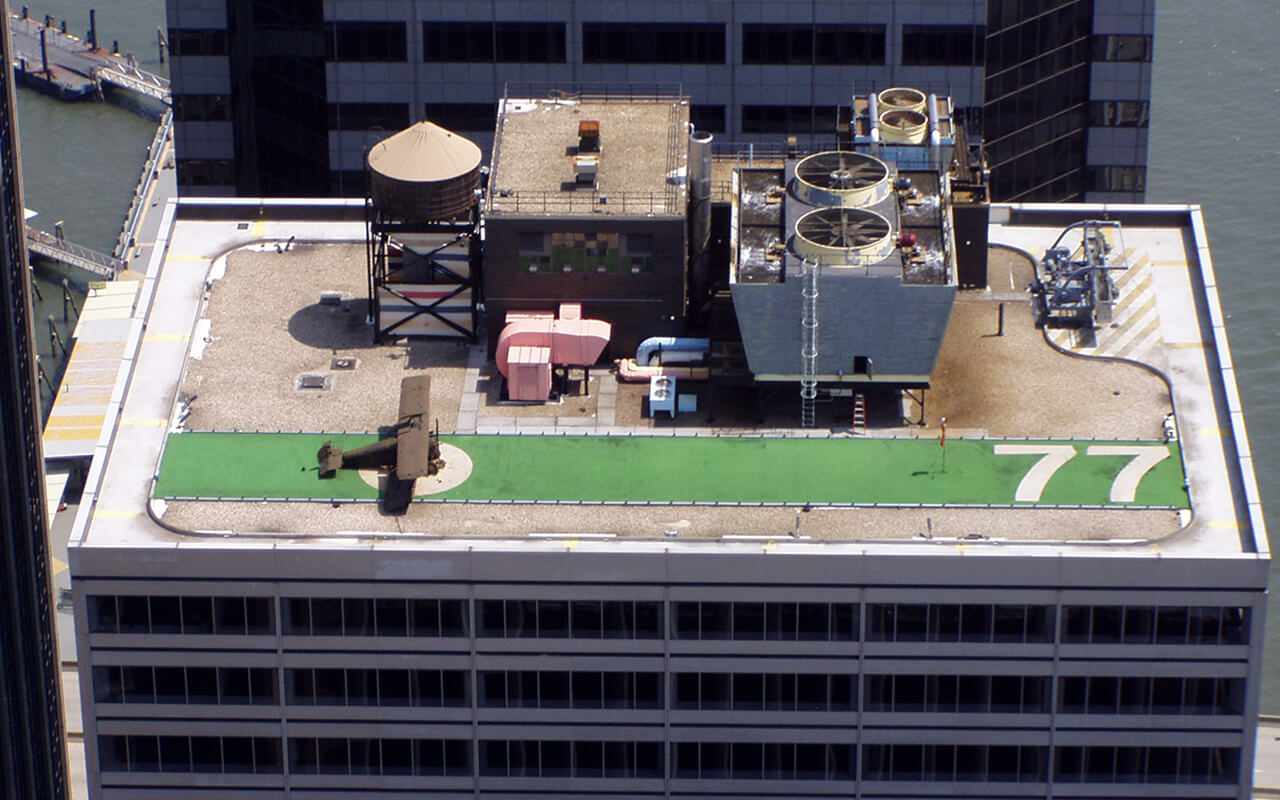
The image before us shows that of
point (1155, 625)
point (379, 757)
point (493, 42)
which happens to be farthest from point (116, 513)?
point (493, 42)

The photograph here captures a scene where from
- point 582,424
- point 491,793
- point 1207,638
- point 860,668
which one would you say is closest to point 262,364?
point 582,424

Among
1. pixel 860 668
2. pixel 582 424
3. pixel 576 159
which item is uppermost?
pixel 576 159

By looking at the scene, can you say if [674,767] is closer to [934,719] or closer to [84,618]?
[934,719]

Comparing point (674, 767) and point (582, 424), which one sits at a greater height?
point (582, 424)

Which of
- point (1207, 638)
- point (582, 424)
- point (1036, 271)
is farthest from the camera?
point (1036, 271)

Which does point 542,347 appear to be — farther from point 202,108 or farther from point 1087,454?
point 202,108

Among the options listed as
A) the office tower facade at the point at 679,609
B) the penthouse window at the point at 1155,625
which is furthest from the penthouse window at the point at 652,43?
the penthouse window at the point at 1155,625
